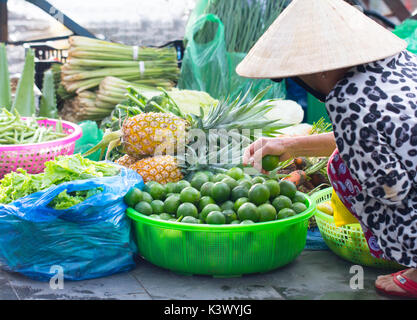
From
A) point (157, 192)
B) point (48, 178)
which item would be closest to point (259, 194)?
point (157, 192)

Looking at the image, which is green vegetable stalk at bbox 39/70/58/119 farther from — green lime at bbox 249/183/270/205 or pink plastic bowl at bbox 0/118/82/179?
green lime at bbox 249/183/270/205

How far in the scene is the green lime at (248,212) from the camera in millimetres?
2252

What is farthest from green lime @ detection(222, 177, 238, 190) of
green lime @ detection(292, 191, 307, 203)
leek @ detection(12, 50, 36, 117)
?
leek @ detection(12, 50, 36, 117)

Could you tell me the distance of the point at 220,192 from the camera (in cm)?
242

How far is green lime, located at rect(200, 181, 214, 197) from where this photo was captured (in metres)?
2.48

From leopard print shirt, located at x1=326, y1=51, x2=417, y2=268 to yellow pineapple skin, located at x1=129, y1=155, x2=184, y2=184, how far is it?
4.19 feet

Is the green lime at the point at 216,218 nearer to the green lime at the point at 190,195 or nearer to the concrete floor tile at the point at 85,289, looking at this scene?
the green lime at the point at 190,195

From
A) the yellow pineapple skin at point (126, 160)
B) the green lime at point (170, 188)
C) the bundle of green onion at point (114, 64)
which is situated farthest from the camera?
the bundle of green onion at point (114, 64)

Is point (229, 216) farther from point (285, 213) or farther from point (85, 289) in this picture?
point (85, 289)

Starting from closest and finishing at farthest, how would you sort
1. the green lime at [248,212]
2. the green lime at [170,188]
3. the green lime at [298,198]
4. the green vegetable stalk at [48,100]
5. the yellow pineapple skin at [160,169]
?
the green lime at [248,212], the green lime at [298,198], the green lime at [170,188], the yellow pineapple skin at [160,169], the green vegetable stalk at [48,100]

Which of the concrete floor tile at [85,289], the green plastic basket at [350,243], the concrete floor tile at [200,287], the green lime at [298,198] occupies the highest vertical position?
the green lime at [298,198]

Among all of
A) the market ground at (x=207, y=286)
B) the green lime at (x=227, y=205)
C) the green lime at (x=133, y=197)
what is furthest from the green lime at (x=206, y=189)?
the market ground at (x=207, y=286)

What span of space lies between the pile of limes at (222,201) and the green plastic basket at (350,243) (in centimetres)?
18

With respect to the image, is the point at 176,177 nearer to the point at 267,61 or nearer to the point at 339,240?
the point at 339,240
